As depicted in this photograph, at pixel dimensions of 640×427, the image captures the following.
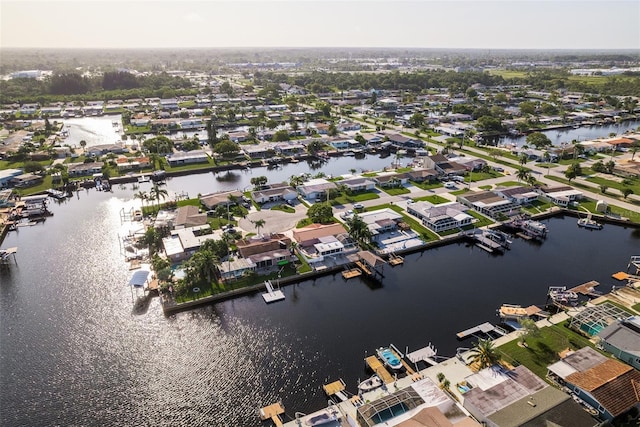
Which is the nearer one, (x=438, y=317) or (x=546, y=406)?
(x=546, y=406)

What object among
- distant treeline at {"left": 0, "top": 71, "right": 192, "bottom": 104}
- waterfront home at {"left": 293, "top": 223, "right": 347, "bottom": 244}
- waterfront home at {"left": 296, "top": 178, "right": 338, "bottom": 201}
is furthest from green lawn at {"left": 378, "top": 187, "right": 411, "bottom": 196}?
distant treeline at {"left": 0, "top": 71, "right": 192, "bottom": 104}

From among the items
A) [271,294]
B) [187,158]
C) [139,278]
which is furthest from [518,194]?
[187,158]

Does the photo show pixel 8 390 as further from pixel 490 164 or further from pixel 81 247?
pixel 490 164

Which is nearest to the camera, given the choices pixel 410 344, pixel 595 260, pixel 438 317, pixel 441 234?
pixel 410 344

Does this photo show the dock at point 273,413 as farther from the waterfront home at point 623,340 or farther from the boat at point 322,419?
the waterfront home at point 623,340

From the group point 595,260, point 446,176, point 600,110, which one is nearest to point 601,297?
point 595,260

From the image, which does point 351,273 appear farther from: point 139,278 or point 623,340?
point 623,340

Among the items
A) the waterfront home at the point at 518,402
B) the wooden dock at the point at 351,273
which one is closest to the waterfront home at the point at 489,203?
the wooden dock at the point at 351,273
